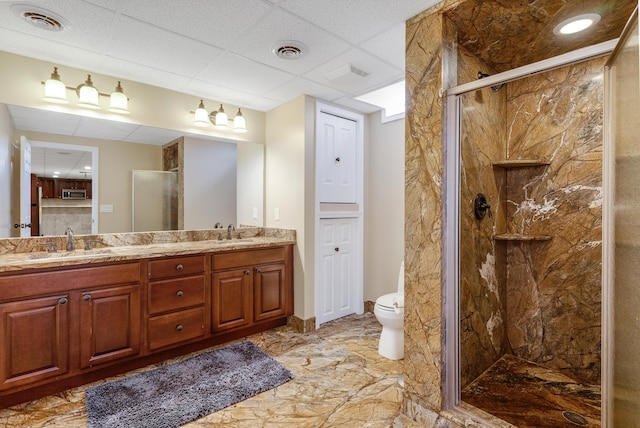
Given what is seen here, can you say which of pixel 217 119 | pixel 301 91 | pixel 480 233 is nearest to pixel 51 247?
pixel 217 119

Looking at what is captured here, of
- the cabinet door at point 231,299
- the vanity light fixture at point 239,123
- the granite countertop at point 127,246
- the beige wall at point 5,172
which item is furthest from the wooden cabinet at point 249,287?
the beige wall at point 5,172

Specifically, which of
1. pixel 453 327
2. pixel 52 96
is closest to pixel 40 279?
pixel 52 96

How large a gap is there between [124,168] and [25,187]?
2.21ft

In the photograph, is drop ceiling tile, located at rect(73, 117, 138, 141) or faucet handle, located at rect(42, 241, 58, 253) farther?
drop ceiling tile, located at rect(73, 117, 138, 141)

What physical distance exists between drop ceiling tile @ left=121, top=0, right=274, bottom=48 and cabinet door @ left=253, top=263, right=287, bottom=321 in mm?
1932

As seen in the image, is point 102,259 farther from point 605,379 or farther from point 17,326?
point 605,379

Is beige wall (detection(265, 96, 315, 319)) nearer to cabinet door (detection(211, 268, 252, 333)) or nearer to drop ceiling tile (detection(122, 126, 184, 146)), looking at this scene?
cabinet door (detection(211, 268, 252, 333))

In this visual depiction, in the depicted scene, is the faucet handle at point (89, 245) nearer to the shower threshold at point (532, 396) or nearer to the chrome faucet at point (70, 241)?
the chrome faucet at point (70, 241)

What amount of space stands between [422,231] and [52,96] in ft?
8.91

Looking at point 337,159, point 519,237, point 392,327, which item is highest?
point 337,159

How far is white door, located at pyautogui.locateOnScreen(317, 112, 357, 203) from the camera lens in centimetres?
327

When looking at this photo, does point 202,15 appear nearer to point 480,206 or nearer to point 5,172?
point 5,172

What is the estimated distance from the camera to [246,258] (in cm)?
294

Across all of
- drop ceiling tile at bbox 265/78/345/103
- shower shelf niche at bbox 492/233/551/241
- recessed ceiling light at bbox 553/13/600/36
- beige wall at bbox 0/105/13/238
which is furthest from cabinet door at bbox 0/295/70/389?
recessed ceiling light at bbox 553/13/600/36
